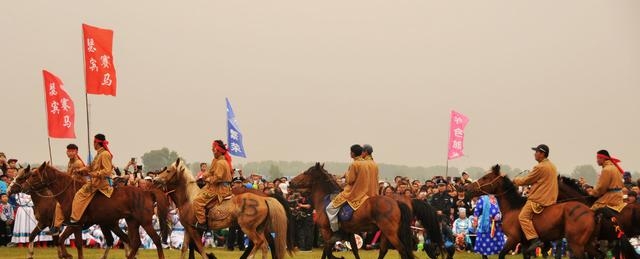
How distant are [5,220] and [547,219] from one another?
50.2 feet

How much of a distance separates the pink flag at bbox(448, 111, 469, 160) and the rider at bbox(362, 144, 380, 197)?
46.8 ft

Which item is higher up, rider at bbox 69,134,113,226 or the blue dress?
rider at bbox 69,134,113,226

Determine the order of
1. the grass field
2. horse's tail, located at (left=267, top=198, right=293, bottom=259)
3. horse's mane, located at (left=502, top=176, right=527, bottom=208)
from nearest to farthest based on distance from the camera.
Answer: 1. horse's tail, located at (left=267, top=198, right=293, bottom=259)
2. horse's mane, located at (left=502, top=176, right=527, bottom=208)
3. the grass field

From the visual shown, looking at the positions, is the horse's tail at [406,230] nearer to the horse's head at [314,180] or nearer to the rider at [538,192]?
the horse's head at [314,180]

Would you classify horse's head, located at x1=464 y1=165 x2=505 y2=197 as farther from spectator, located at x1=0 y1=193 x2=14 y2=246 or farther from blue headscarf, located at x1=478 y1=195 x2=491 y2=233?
spectator, located at x1=0 y1=193 x2=14 y2=246

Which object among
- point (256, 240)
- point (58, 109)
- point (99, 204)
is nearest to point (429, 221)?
point (256, 240)

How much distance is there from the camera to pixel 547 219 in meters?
17.5

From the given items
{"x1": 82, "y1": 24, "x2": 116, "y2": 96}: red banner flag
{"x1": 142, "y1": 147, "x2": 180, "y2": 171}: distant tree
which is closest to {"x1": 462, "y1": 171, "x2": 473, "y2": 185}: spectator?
{"x1": 82, "y1": 24, "x2": 116, "y2": 96}: red banner flag

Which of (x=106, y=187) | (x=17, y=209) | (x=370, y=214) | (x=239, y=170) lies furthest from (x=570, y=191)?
(x=17, y=209)

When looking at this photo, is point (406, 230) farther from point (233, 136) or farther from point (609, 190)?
point (233, 136)

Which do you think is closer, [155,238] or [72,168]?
[155,238]

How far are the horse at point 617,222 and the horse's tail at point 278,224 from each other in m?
5.53

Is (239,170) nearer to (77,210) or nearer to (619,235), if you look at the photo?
(77,210)

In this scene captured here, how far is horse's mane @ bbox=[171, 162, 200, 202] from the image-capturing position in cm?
A: 1906
